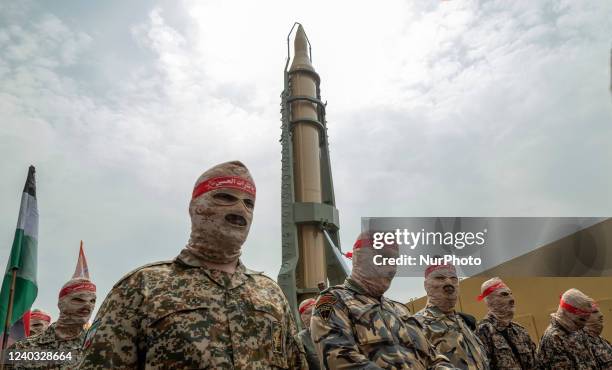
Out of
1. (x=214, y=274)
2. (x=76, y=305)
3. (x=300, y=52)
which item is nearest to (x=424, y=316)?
(x=214, y=274)

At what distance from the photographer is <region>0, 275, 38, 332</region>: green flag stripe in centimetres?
631

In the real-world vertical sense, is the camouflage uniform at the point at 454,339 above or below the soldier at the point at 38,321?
below

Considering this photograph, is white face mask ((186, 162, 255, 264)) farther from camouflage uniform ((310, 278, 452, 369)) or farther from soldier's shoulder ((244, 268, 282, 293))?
camouflage uniform ((310, 278, 452, 369))

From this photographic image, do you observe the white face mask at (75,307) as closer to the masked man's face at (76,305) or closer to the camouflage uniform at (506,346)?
the masked man's face at (76,305)

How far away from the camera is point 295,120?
478 inches

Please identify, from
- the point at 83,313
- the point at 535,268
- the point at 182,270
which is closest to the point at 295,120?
the point at 535,268

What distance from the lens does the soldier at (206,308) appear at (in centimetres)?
190

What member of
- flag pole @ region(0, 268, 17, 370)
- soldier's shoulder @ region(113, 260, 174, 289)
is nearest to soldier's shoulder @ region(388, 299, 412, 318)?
soldier's shoulder @ region(113, 260, 174, 289)

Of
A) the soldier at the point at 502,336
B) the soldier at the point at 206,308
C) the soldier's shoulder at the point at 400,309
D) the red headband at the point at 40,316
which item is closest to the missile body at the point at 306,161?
the red headband at the point at 40,316

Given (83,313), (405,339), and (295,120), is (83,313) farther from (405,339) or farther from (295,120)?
(295,120)

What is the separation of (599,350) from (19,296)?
7.38m

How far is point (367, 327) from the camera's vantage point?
2.92 meters

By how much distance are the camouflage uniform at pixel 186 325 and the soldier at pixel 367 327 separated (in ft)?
1.81

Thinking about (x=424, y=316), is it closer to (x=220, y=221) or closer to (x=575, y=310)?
(x=575, y=310)
